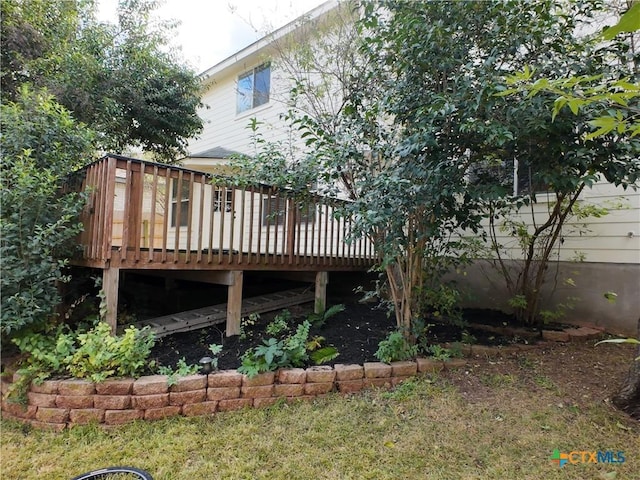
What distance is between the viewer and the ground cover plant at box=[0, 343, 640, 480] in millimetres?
2182

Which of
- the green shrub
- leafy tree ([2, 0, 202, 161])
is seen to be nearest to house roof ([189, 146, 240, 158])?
leafy tree ([2, 0, 202, 161])

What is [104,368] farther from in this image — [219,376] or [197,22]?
[197,22]

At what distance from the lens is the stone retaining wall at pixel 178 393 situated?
105 inches

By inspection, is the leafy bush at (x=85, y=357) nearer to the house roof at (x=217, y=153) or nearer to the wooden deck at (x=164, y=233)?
the wooden deck at (x=164, y=233)

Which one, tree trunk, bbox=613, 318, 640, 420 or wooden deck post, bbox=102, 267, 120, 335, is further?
wooden deck post, bbox=102, 267, 120, 335

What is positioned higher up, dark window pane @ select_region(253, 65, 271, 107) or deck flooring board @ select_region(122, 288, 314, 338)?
dark window pane @ select_region(253, 65, 271, 107)

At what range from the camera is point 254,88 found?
9258 millimetres

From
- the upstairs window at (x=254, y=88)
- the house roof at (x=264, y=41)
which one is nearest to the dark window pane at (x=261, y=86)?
the upstairs window at (x=254, y=88)

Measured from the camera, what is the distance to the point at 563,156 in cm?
301

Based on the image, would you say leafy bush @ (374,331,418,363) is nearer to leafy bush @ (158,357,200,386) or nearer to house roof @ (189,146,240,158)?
leafy bush @ (158,357,200,386)

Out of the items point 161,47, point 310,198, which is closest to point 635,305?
point 310,198

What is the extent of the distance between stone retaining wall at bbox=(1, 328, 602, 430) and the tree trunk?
166 cm

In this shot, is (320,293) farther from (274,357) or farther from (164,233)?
(164,233)

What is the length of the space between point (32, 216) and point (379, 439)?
137 inches
